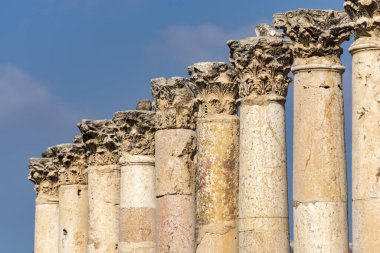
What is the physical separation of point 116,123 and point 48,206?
35.7ft

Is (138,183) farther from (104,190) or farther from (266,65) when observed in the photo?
(266,65)

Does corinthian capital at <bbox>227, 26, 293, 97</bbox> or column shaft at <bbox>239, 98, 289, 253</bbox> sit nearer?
column shaft at <bbox>239, 98, 289, 253</bbox>

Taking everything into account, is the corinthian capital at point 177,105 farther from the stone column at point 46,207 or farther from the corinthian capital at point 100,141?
the stone column at point 46,207

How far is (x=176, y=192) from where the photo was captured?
38.3 metres

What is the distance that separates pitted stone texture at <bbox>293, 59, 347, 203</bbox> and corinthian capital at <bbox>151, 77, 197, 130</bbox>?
8.37m

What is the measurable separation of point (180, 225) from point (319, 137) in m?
8.68

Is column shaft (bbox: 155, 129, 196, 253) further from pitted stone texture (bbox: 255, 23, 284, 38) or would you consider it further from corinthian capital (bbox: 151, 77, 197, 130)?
pitted stone texture (bbox: 255, 23, 284, 38)

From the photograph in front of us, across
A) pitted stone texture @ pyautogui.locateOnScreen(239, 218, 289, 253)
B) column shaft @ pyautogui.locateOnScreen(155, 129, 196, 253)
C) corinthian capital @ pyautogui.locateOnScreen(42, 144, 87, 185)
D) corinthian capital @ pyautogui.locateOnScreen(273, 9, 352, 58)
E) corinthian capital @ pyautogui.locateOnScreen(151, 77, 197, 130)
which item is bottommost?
pitted stone texture @ pyautogui.locateOnScreen(239, 218, 289, 253)

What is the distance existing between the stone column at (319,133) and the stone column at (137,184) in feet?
39.6

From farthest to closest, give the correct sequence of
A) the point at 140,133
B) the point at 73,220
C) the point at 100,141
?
the point at 73,220
the point at 100,141
the point at 140,133

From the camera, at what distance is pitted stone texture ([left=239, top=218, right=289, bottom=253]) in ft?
107

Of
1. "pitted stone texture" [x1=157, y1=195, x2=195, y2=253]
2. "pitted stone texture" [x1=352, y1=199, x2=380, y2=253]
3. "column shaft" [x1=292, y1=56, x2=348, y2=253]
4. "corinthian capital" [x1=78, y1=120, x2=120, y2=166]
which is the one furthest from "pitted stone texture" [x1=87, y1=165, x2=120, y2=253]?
"pitted stone texture" [x1=352, y1=199, x2=380, y2=253]

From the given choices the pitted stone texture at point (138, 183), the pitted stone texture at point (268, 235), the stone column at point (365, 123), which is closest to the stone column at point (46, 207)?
the pitted stone texture at point (138, 183)

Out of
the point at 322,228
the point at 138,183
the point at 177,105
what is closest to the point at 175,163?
the point at 177,105
